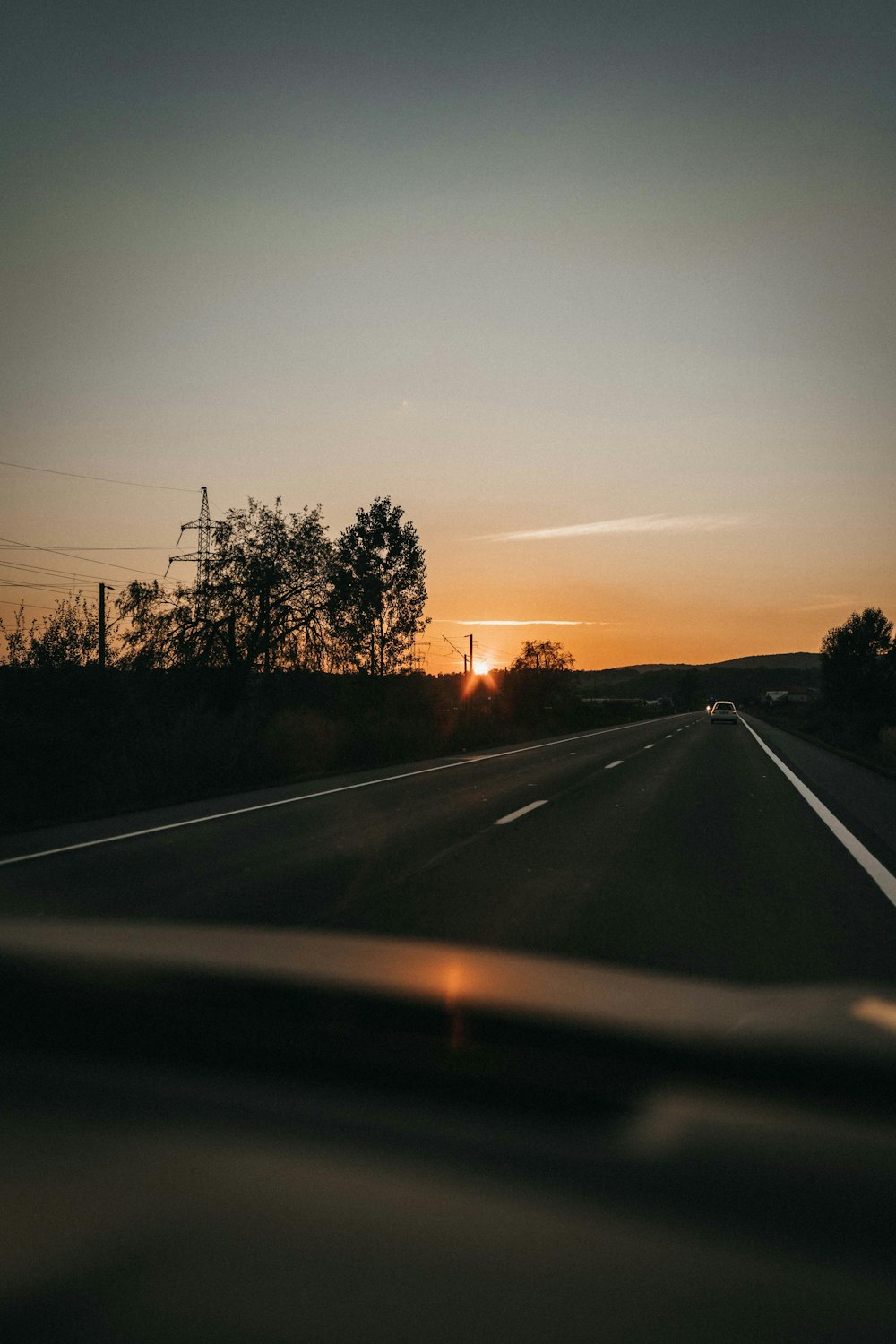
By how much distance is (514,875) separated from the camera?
714 cm

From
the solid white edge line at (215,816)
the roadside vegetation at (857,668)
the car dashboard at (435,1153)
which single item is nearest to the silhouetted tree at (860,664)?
the roadside vegetation at (857,668)

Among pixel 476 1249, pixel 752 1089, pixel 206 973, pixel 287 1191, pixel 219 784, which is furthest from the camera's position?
pixel 219 784

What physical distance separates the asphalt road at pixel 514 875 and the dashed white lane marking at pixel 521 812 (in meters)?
0.06

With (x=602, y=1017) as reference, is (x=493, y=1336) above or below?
below

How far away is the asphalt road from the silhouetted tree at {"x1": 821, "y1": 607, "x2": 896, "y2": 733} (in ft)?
256

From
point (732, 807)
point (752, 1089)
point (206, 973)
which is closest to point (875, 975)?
point (752, 1089)

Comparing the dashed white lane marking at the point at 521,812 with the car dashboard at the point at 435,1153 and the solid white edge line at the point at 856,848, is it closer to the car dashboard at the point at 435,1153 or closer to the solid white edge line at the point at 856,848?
the solid white edge line at the point at 856,848

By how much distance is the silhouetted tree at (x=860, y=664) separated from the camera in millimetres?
85750

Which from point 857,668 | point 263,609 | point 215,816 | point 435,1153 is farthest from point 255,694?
point 857,668

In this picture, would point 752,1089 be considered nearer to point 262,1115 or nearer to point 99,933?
point 262,1115

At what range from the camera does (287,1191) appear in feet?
5.66

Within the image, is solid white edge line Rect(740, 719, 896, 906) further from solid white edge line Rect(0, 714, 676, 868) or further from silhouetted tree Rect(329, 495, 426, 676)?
silhouetted tree Rect(329, 495, 426, 676)

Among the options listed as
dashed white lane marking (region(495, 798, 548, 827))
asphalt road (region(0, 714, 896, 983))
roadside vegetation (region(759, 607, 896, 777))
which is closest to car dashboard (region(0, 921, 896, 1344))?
asphalt road (region(0, 714, 896, 983))

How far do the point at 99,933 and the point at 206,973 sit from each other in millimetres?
758
